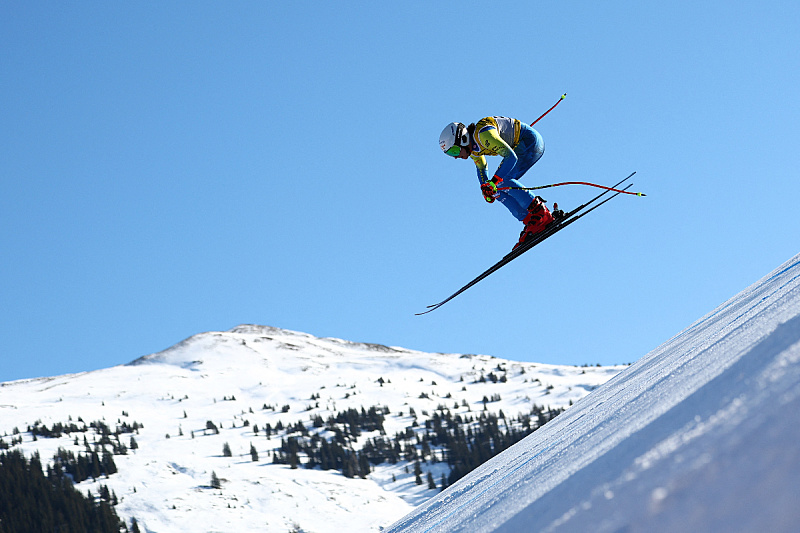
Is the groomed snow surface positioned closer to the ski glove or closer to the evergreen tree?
the evergreen tree

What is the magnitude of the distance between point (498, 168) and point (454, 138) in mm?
730

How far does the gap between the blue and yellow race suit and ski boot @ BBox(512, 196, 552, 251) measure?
0.08m

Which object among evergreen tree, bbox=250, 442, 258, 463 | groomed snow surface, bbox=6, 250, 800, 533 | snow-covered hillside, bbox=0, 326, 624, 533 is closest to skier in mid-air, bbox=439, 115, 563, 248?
groomed snow surface, bbox=6, 250, 800, 533

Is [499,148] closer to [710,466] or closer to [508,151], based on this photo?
[508,151]

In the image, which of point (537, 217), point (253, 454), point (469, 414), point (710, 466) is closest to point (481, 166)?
point (537, 217)

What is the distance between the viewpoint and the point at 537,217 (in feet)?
30.0

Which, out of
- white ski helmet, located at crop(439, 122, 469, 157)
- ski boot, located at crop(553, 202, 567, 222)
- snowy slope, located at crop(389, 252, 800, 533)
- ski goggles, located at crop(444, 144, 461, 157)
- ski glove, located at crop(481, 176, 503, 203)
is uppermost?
white ski helmet, located at crop(439, 122, 469, 157)

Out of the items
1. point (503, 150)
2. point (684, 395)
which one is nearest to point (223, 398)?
point (503, 150)

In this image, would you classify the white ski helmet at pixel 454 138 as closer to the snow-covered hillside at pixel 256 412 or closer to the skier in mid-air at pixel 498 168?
the skier in mid-air at pixel 498 168

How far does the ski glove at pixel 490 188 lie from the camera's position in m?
9.10

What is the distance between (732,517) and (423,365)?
65166 mm

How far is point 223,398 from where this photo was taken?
5266cm

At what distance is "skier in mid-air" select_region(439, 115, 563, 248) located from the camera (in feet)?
29.9

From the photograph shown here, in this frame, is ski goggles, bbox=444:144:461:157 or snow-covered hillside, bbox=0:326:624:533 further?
snow-covered hillside, bbox=0:326:624:533
